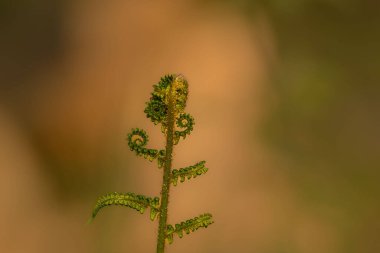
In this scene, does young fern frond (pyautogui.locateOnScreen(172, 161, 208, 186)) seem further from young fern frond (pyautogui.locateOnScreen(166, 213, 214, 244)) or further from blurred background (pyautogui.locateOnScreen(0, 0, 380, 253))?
blurred background (pyautogui.locateOnScreen(0, 0, 380, 253))

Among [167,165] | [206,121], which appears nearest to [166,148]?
[167,165]

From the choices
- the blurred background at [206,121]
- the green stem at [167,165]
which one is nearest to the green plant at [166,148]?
the green stem at [167,165]

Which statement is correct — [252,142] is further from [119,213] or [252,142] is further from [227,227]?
[119,213]

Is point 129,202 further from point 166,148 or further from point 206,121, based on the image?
point 206,121

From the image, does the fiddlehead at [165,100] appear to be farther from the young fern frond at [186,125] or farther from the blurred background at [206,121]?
the blurred background at [206,121]

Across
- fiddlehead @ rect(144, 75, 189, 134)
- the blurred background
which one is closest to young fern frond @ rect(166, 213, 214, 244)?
fiddlehead @ rect(144, 75, 189, 134)

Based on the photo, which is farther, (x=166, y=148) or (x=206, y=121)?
(x=206, y=121)
